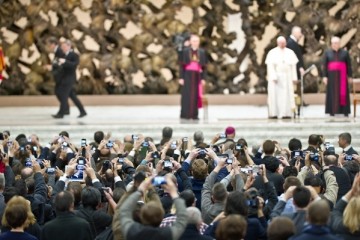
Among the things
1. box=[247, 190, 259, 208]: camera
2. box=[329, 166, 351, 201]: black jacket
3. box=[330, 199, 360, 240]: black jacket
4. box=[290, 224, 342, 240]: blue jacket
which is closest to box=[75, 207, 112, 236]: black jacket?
box=[247, 190, 259, 208]: camera

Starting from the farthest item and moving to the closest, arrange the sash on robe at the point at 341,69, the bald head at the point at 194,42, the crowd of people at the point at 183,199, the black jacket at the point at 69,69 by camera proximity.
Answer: the black jacket at the point at 69,69
the sash on robe at the point at 341,69
the bald head at the point at 194,42
the crowd of people at the point at 183,199

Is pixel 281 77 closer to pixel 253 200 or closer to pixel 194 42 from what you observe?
pixel 194 42

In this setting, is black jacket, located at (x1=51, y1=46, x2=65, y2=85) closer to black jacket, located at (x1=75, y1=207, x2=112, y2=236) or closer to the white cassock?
the white cassock

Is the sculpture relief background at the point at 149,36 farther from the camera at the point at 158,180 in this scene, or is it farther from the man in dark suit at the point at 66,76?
the camera at the point at 158,180

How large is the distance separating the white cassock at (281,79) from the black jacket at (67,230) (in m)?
12.9

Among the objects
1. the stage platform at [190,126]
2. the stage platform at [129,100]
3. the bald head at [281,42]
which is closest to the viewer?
the stage platform at [190,126]

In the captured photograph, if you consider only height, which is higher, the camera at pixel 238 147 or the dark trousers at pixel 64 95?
the dark trousers at pixel 64 95

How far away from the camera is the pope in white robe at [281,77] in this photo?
22.5 metres

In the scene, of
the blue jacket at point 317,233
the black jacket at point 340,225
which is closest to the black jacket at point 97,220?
the black jacket at point 340,225

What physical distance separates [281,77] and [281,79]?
0.04m

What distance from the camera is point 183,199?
372 inches

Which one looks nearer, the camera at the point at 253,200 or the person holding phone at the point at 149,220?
the person holding phone at the point at 149,220

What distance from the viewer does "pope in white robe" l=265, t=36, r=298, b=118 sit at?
22469 millimetres

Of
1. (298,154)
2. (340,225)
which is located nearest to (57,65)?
(298,154)
